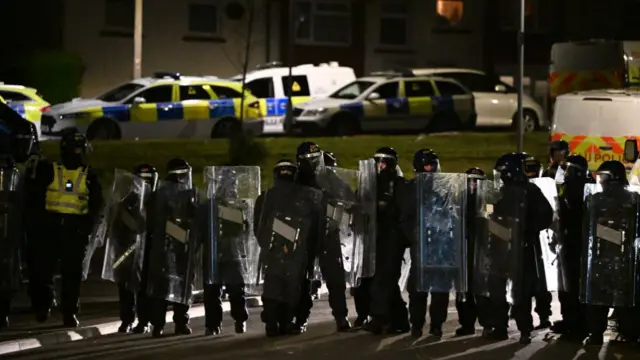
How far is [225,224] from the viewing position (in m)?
10.8

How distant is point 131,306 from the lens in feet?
35.6

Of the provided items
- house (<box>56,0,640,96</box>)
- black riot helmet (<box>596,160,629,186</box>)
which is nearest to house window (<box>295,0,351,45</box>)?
house (<box>56,0,640,96</box>)

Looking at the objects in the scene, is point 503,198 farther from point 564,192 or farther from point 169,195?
point 169,195

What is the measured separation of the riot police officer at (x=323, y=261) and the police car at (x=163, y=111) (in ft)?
43.4

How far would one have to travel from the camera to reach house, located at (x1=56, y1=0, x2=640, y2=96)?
33.4 metres

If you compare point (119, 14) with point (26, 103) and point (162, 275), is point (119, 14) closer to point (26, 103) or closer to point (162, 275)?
point (26, 103)

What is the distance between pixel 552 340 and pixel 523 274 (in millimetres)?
701

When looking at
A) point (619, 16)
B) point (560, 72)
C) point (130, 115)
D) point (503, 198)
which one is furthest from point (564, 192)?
point (619, 16)

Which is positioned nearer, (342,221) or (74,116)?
(342,221)

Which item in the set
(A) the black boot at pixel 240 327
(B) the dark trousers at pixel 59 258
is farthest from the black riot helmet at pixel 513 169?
(B) the dark trousers at pixel 59 258

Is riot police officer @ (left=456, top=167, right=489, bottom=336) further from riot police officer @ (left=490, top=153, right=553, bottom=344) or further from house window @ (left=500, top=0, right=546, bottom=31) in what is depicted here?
house window @ (left=500, top=0, right=546, bottom=31)

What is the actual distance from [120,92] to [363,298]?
49.0ft

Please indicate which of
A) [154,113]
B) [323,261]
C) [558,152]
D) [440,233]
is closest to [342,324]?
[323,261]

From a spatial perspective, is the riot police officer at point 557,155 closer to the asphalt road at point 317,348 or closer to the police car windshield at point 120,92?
the asphalt road at point 317,348
